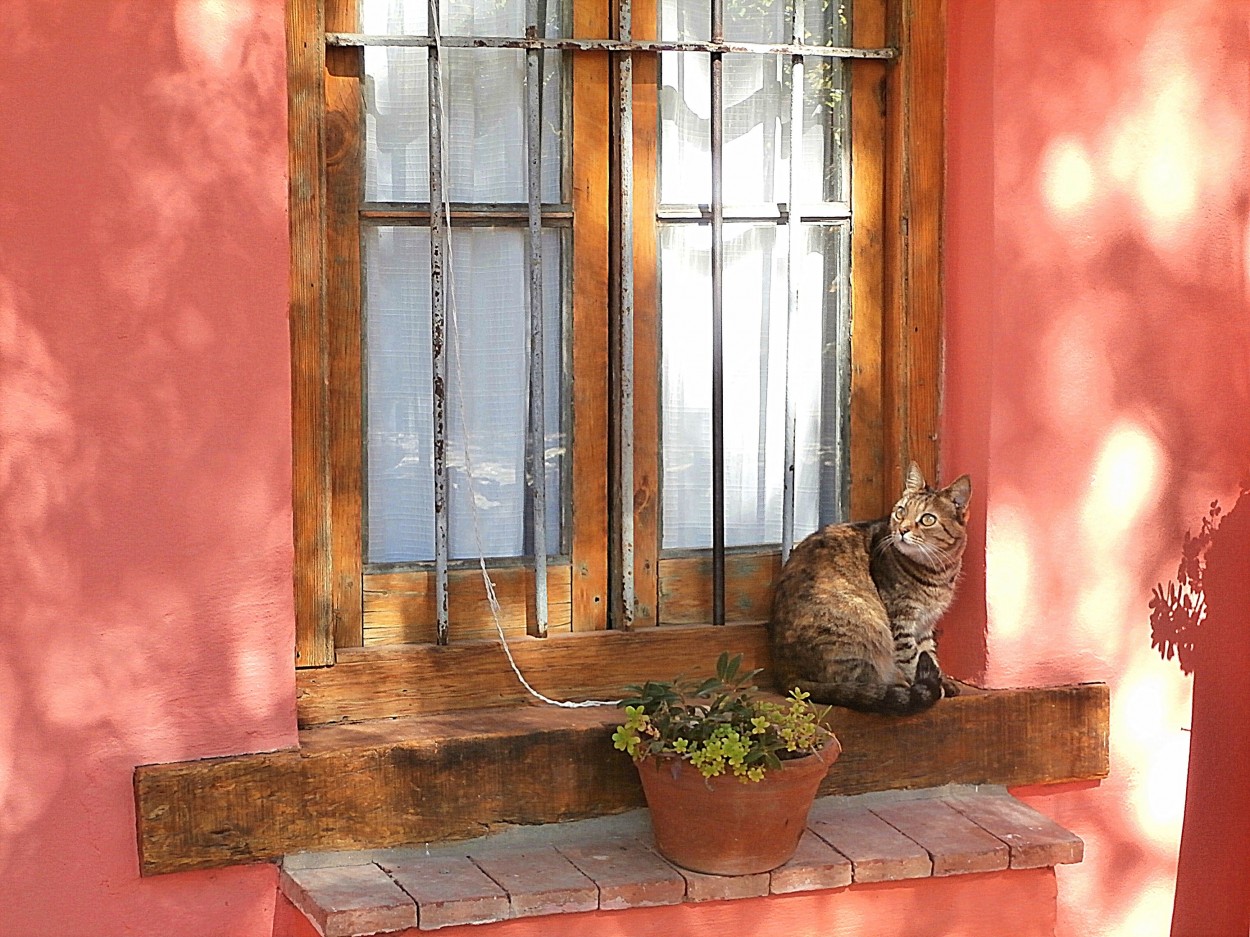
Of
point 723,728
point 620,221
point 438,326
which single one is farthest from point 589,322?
point 723,728

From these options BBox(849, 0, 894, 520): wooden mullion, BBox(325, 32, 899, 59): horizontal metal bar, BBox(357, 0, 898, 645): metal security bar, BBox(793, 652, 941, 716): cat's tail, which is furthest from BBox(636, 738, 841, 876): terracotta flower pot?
BBox(325, 32, 899, 59): horizontal metal bar

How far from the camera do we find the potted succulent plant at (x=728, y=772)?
9.25 feet

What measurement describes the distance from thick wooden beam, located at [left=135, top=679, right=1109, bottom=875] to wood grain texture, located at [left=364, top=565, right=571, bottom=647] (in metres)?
0.17

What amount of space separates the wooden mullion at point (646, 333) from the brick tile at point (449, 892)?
27.3 inches

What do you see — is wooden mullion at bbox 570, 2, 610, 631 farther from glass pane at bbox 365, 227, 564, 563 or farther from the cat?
the cat

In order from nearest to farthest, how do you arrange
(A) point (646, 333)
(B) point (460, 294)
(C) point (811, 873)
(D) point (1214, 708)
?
(C) point (811, 873), (B) point (460, 294), (A) point (646, 333), (D) point (1214, 708)

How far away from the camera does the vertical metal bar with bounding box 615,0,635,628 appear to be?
318 cm

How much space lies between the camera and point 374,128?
10.1 ft

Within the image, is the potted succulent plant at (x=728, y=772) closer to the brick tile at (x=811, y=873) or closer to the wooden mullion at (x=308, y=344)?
the brick tile at (x=811, y=873)

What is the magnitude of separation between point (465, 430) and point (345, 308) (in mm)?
345

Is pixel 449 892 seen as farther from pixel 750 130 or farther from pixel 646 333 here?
pixel 750 130

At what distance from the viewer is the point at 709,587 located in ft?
11.1

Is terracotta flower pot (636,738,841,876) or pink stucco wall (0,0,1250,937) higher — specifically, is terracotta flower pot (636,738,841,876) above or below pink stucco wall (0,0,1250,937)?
below

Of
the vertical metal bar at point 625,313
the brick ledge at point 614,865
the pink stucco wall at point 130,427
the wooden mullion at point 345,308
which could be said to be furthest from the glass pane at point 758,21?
the brick ledge at point 614,865
